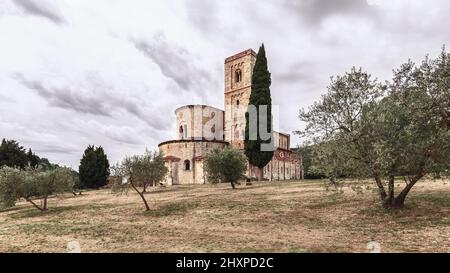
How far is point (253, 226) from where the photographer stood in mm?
21703

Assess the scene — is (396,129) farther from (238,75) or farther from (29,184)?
(238,75)

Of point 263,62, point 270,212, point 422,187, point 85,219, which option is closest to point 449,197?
point 422,187

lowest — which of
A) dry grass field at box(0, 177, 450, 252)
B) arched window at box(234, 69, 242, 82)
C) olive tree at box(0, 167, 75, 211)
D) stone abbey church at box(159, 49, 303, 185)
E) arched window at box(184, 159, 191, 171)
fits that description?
dry grass field at box(0, 177, 450, 252)

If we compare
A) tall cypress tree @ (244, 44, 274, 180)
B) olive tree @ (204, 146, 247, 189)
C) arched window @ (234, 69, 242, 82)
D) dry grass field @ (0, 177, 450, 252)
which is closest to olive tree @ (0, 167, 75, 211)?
dry grass field @ (0, 177, 450, 252)

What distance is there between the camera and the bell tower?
73.4m

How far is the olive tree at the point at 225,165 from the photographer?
41.6 m

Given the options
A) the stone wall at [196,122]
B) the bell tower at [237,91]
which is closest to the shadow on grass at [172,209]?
the bell tower at [237,91]

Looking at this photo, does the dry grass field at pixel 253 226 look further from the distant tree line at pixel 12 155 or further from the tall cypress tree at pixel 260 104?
the distant tree line at pixel 12 155

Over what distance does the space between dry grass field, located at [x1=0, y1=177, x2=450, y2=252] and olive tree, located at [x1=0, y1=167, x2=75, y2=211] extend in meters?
3.06

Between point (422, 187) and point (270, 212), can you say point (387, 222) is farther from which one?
point (422, 187)

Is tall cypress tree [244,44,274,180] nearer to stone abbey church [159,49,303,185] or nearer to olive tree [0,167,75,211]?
stone abbey church [159,49,303,185]

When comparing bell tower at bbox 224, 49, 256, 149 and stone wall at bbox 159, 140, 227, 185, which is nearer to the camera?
stone wall at bbox 159, 140, 227, 185

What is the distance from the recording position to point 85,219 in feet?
95.9
